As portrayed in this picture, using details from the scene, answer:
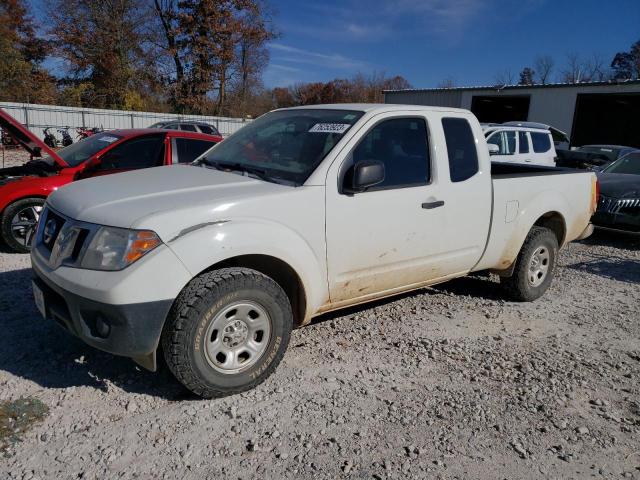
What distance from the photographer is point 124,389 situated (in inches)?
131

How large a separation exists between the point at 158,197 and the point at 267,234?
0.70 meters

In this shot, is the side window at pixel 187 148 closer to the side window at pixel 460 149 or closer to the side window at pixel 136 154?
the side window at pixel 136 154

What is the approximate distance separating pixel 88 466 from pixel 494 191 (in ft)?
12.1

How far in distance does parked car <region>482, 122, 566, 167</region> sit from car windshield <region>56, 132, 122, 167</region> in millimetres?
8602

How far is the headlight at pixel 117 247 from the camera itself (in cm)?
285

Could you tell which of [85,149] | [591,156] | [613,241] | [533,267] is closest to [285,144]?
[533,267]

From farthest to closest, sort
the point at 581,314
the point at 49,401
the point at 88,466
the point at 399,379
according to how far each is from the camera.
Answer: the point at 581,314 < the point at 399,379 < the point at 49,401 < the point at 88,466

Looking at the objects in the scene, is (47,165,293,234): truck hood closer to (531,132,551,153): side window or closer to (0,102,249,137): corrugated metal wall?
(531,132,551,153): side window

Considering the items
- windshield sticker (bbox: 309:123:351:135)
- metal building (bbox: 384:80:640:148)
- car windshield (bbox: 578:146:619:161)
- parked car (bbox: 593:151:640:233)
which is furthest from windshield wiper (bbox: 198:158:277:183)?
metal building (bbox: 384:80:640:148)

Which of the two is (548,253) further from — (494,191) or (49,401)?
(49,401)

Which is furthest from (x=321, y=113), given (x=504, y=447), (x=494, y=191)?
(x=504, y=447)

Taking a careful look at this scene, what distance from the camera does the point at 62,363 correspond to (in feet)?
11.8

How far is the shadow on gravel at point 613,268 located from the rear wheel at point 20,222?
690 cm

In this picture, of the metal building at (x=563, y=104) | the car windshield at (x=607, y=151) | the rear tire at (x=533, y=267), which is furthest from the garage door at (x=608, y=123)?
the rear tire at (x=533, y=267)
